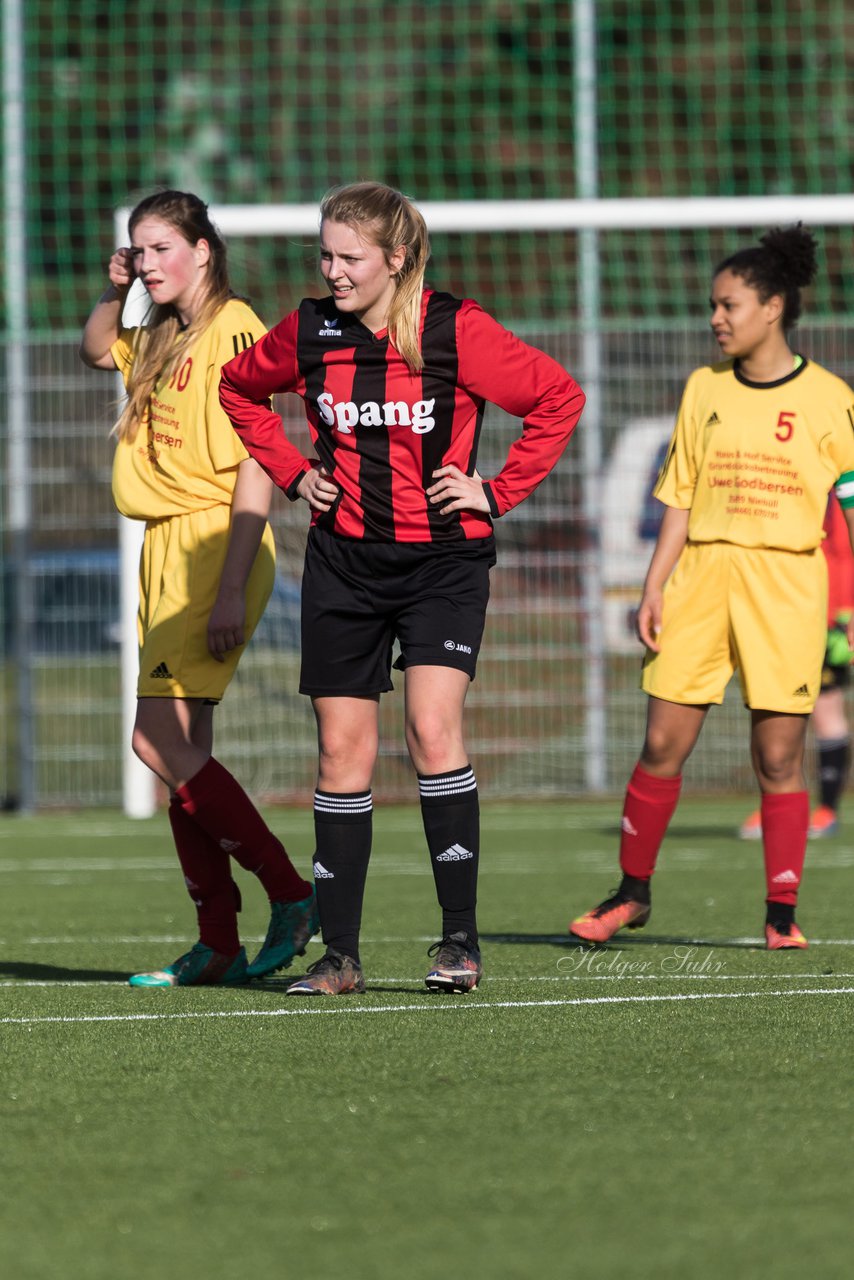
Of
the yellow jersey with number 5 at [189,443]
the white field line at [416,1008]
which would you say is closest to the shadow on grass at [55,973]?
the white field line at [416,1008]

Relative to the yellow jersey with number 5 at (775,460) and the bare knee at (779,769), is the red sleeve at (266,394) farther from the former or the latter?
the bare knee at (779,769)

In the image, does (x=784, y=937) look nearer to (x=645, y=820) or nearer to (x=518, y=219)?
(x=645, y=820)

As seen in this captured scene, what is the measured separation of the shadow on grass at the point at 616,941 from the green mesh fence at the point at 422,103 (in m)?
14.2

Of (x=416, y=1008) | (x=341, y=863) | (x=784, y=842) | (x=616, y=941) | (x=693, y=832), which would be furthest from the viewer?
(x=693, y=832)

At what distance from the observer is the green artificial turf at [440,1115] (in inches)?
105

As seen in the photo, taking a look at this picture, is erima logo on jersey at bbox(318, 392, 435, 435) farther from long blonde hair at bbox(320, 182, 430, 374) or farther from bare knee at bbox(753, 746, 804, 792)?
bare knee at bbox(753, 746, 804, 792)

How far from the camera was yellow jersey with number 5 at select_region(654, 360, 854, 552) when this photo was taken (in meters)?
5.64

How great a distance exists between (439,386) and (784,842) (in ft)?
6.05

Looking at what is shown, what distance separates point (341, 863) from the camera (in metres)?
4.75

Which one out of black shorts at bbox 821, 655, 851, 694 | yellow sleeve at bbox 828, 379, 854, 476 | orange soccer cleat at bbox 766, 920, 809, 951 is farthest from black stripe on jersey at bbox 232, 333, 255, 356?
black shorts at bbox 821, 655, 851, 694

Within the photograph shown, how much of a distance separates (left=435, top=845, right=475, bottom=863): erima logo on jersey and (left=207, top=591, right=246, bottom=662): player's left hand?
70 cm

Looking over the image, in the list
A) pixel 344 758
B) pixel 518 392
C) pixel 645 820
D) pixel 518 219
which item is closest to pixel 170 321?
pixel 518 392

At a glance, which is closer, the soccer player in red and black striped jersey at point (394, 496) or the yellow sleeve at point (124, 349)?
the soccer player in red and black striped jersey at point (394, 496)

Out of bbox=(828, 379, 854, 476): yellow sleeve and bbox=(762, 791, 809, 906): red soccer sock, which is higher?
bbox=(828, 379, 854, 476): yellow sleeve
